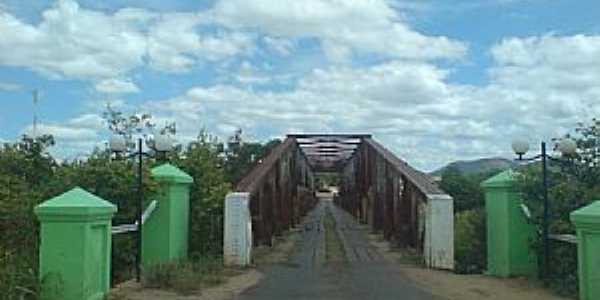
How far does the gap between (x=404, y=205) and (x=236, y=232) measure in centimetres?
581

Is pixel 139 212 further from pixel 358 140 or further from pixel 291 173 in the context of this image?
→ pixel 358 140

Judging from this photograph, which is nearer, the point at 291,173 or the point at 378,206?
the point at 378,206

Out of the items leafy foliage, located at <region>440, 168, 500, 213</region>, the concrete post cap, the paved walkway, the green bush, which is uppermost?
leafy foliage, located at <region>440, 168, 500, 213</region>

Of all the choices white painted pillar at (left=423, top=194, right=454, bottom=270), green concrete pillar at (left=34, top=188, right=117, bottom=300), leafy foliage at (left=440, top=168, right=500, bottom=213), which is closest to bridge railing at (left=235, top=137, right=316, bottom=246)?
white painted pillar at (left=423, top=194, right=454, bottom=270)

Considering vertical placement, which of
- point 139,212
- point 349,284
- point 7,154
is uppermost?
point 7,154

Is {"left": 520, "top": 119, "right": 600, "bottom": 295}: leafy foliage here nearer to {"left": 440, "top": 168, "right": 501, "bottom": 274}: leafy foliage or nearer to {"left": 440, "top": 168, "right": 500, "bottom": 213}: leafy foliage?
{"left": 440, "top": 168, "right": 501, "bottom": 274}: leafy foliage

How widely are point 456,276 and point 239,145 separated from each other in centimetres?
1957

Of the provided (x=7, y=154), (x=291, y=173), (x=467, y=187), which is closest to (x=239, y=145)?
(x=291, y=173)

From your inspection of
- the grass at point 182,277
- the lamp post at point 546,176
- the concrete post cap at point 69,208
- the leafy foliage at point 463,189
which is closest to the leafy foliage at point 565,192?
the lamp post at point 546,176

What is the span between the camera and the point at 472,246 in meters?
18.1

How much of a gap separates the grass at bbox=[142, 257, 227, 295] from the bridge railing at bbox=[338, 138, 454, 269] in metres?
4.14

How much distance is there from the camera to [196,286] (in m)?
13.4

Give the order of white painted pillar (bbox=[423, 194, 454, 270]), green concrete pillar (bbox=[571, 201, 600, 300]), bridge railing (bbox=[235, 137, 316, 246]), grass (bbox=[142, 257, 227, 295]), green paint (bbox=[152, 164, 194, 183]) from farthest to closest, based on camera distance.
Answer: bridge railing (bbox=[235, 137, 316, 246])
white painted pillar (bbox=[423, 194, 454, 270])
green paint (bbox=[152, 164, 194, 183])
grass (bbox=[142, 257, 227, 295])
green concrete pillar (bbox=[571, 201, 600, 300])

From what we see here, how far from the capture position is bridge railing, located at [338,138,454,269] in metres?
17.2
